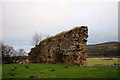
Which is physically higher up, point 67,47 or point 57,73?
point 67,47

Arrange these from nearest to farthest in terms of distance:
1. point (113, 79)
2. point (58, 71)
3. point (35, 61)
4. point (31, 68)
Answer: point (113, 79) < point (58, 71) < point (31, 68) < point (35, 61)

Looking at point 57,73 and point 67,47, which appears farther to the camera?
point 67,47

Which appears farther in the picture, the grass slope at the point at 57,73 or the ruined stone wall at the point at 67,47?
the ruined stone wall at the point at 67,47

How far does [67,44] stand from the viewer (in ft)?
90.3

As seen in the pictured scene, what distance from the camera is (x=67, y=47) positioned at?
90.3 ft

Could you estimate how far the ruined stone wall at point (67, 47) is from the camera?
26.9 metres

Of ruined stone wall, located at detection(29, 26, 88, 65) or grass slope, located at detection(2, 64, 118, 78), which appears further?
ruined stone wall, located at detection(29, 26, 88, 65)

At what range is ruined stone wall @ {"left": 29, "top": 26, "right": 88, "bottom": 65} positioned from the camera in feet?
88.3

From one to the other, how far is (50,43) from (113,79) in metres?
11.5

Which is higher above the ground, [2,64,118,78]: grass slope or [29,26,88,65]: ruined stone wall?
[29,26,88,65]: ruined stone wall

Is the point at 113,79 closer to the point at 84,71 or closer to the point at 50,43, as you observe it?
→ the point at 84,71

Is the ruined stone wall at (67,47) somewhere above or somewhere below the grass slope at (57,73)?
above

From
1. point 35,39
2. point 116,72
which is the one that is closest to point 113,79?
point 116,72

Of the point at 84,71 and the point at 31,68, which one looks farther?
the point at 31,68
